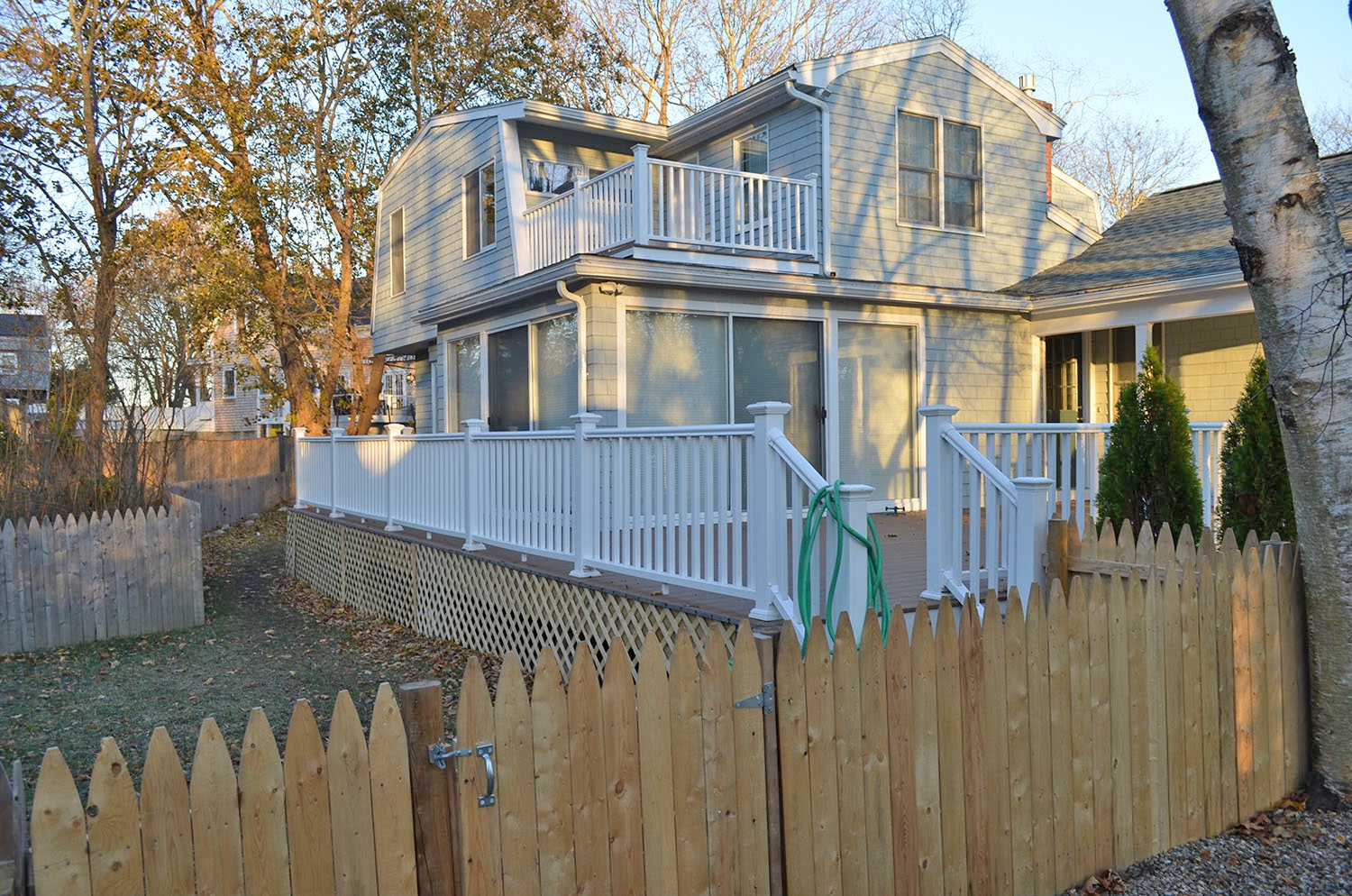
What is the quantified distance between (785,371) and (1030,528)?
6.27 metres

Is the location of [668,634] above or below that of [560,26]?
below

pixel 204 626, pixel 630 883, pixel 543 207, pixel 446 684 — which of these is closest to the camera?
pixel 630 883

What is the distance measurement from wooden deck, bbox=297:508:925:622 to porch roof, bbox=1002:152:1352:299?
406cm

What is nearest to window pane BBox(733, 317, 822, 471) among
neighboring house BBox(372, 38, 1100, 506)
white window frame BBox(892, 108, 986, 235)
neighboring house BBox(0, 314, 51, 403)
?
neighboring house BBox(372, 38, 1100, 506)

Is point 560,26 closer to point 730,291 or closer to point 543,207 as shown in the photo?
point 543,207

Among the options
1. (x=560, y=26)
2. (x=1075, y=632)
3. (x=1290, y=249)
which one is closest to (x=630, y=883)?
(x=1075, y=632)

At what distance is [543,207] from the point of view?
12.9 meters

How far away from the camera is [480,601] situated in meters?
8.12

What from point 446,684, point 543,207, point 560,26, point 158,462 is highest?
point 560,26

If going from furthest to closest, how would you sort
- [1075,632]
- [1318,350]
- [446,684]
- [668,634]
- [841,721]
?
[446,684] < [668,634] < [1318,350] < [1075,632] < [841,721]

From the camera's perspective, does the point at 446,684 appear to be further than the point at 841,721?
Yes

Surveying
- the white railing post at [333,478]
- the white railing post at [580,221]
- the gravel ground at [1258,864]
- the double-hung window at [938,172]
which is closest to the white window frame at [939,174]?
the double-hung window at [938,172]

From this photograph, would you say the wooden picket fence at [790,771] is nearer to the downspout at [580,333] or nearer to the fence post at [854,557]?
the fence post at [854,557]

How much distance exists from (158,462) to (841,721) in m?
9.41
